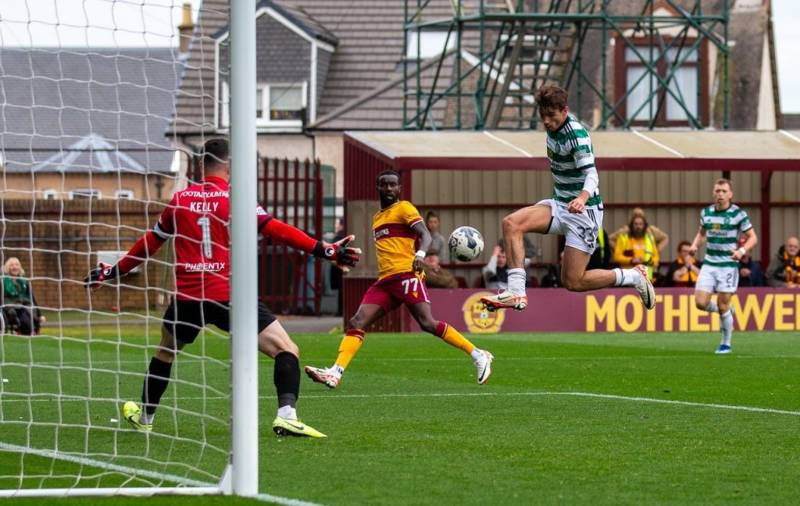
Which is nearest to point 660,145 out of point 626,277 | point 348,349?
point 626,277

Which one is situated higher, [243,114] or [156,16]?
[156,16]

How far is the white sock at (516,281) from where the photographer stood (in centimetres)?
1198

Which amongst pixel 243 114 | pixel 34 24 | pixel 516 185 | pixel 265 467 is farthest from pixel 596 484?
pixel 516 185

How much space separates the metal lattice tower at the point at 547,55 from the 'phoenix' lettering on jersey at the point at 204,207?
18392 mm

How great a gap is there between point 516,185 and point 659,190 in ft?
9.46

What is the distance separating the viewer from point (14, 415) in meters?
11.2

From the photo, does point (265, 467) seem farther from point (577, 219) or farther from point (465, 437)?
point (577, 219)

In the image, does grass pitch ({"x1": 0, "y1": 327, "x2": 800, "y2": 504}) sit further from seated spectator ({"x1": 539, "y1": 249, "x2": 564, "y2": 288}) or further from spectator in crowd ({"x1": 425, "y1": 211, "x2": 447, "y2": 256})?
seated spectator ({"x1": 539, "y1": 249, "x2": 564, "y2": 288})

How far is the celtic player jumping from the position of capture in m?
11.8

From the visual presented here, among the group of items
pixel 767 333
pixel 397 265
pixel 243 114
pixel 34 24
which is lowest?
pixel 767 333

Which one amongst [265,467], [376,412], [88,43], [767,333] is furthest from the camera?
[767,333]

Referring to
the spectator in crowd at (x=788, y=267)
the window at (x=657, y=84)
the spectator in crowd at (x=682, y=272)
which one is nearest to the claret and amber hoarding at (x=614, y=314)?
the spectator in crowd at (x=682, y=272)

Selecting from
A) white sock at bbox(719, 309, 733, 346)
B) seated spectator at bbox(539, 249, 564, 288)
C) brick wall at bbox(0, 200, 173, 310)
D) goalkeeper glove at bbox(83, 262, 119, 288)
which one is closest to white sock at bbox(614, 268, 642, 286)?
goalkeeper glove at bbox(83, 262, 119, 288)

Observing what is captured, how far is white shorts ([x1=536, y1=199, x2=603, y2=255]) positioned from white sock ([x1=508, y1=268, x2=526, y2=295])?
1.30ft
